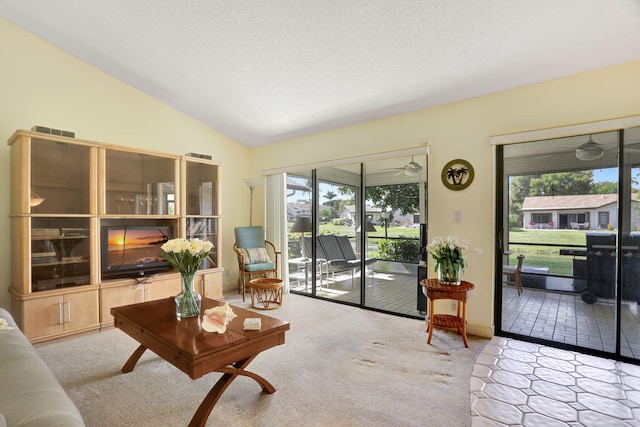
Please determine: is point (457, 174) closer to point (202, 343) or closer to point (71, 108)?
point (202, 343)

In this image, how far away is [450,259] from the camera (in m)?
3.02

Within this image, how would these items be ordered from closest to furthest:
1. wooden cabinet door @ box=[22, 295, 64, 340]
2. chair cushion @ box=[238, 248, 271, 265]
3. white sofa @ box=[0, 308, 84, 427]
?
white sofa @ box=[0, 308, 84, 427], wooden cabinet door @ box=[22, 295, 64, 340], chair cushion @ box=[238, 248, 271, 265]

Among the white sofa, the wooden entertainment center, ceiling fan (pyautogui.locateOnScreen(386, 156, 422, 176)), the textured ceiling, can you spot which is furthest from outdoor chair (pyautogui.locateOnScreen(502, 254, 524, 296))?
the wooden entertainment center

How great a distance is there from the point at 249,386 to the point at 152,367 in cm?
86

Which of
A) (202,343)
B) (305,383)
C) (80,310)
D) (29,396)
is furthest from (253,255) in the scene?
Result: (29,396)

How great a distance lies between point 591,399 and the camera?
6.84 ft

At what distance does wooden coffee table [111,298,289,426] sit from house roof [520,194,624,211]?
2.67m

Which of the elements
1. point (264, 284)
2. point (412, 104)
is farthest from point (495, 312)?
point (264, 284)

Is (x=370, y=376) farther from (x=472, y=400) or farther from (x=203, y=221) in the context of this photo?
(x=203, y=221)

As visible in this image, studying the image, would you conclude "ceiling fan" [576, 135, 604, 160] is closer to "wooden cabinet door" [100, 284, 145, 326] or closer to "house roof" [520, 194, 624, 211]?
"house roof" [520, 194, 624, 211]

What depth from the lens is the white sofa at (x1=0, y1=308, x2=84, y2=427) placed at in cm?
109

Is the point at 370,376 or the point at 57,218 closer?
the point at 370,376

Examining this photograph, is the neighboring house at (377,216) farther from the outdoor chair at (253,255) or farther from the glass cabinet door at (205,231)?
the glass cabinet door at (205,231)

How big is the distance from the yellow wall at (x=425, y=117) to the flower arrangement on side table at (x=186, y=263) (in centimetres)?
242
